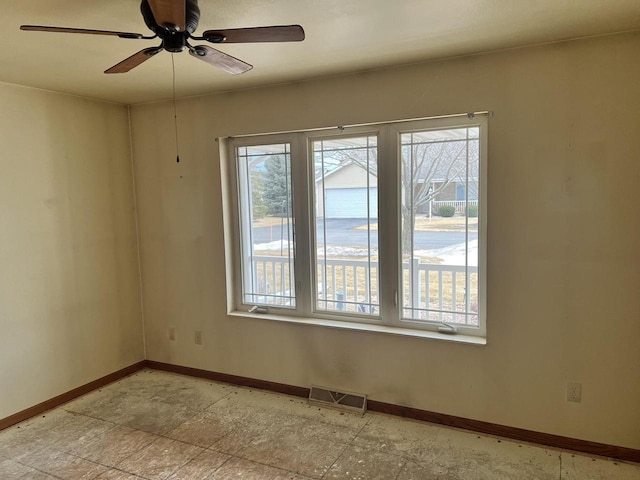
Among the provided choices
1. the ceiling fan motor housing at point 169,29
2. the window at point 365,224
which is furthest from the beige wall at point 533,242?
the ceiling fan motor housing at point 169,29

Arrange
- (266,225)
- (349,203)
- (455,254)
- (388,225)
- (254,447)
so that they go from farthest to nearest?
(266,225) < (349,203) < (388,225) < (455,254) < (254,447)

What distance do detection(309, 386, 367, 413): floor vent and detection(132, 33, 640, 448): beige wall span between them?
0.20 ft

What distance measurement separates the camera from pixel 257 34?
1696mm

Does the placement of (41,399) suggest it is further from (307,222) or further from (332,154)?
(332,154)

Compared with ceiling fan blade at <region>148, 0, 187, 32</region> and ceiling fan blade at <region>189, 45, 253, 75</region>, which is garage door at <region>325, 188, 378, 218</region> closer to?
ceiling fan blade at <region>189, 45, 253, 75</region>

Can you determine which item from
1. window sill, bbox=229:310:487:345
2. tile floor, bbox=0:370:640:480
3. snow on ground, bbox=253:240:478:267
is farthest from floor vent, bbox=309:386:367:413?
snow on ground, bbox=253:240:478:267

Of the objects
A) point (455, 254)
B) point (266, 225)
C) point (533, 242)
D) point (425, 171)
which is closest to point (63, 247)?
point (266, 225)

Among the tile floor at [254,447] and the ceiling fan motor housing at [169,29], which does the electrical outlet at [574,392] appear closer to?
the tile floor at [254,447]

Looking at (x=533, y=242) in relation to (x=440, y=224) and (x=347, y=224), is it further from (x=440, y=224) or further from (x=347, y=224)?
(x=347, y=224)

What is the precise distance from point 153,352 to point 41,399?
38.4 inches

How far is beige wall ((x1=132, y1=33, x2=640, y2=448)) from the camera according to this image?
2398mm

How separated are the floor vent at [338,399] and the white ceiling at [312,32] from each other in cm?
230

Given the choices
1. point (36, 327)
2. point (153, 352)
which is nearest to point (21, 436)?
point (36, 327)

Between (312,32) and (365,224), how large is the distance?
138cm
